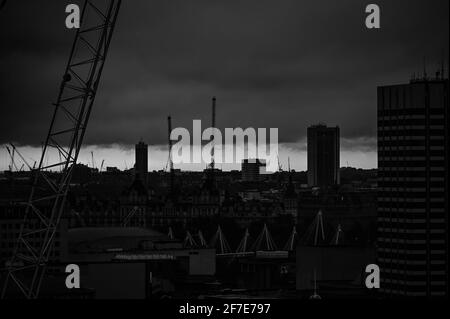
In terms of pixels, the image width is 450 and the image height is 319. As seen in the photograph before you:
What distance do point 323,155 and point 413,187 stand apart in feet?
96.8

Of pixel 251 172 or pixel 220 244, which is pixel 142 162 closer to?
pixel 251 172

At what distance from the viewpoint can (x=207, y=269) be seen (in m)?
31.1

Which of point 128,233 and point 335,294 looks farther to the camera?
point 128,233

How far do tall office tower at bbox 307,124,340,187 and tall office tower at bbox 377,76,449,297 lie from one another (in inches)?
929

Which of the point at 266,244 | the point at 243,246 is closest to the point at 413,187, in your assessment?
the point at 243,246

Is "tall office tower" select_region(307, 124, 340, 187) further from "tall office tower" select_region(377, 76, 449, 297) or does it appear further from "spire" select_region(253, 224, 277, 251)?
"tall office tower" select_region(377, 76, 449, 297)

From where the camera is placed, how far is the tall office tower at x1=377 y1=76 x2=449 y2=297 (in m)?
26.0

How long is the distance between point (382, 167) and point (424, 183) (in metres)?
1.94

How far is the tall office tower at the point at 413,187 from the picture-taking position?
→ 26031mm

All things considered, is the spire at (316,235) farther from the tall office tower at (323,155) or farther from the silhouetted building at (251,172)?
the silhouetted building at (251,172)

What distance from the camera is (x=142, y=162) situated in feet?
204

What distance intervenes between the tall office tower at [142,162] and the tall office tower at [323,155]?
836 cm

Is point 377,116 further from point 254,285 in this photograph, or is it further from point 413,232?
point 254,285
